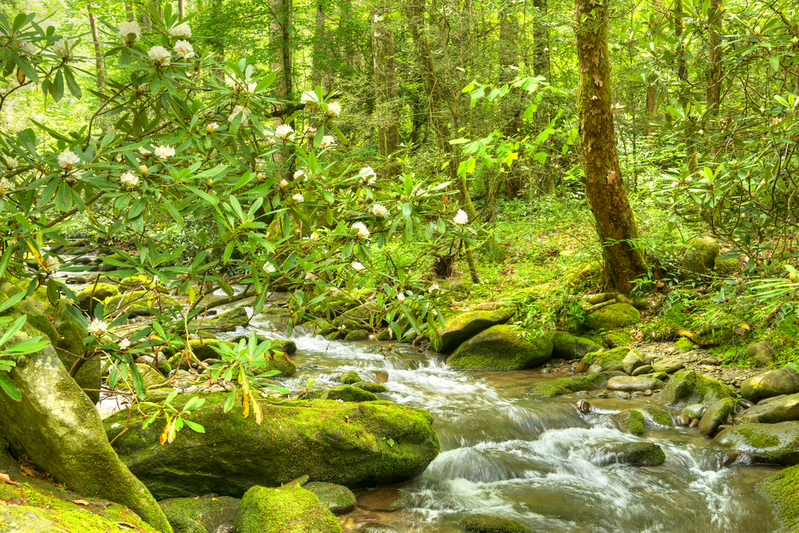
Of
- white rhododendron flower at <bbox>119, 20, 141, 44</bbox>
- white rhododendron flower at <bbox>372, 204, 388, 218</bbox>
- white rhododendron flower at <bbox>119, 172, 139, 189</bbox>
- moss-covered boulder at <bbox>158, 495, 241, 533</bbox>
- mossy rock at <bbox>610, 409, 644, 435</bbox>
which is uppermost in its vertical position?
white rhododendron flower at <bbox>119, 20, 141, 44</bbox>

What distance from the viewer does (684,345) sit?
7.05m

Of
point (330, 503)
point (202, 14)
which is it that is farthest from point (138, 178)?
point (202, 14)

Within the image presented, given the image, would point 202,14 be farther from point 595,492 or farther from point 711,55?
point 595,492

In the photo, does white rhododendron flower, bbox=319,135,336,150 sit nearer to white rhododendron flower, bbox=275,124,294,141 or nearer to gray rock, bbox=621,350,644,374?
white rhododendron flower, bbox=275,124,294,141

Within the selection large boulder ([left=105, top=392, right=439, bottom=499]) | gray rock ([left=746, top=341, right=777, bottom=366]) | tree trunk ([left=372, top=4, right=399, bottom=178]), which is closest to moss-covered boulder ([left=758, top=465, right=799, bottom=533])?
gray rock ([left=746, top=341, right=777, bottom=366])

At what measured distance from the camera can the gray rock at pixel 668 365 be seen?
6645 mm

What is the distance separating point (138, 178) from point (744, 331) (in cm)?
700

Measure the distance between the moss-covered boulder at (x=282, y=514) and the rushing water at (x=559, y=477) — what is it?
708 mm

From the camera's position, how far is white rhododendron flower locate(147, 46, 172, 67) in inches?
100.0

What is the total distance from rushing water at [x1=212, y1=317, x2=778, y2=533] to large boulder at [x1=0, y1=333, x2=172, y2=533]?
1892 mm

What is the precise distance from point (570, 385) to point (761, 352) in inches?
87.6

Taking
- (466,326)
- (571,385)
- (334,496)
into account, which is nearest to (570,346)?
(571,385)

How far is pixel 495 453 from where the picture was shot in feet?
17.4

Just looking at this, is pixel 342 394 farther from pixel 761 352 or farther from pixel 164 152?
pixel 761 352
